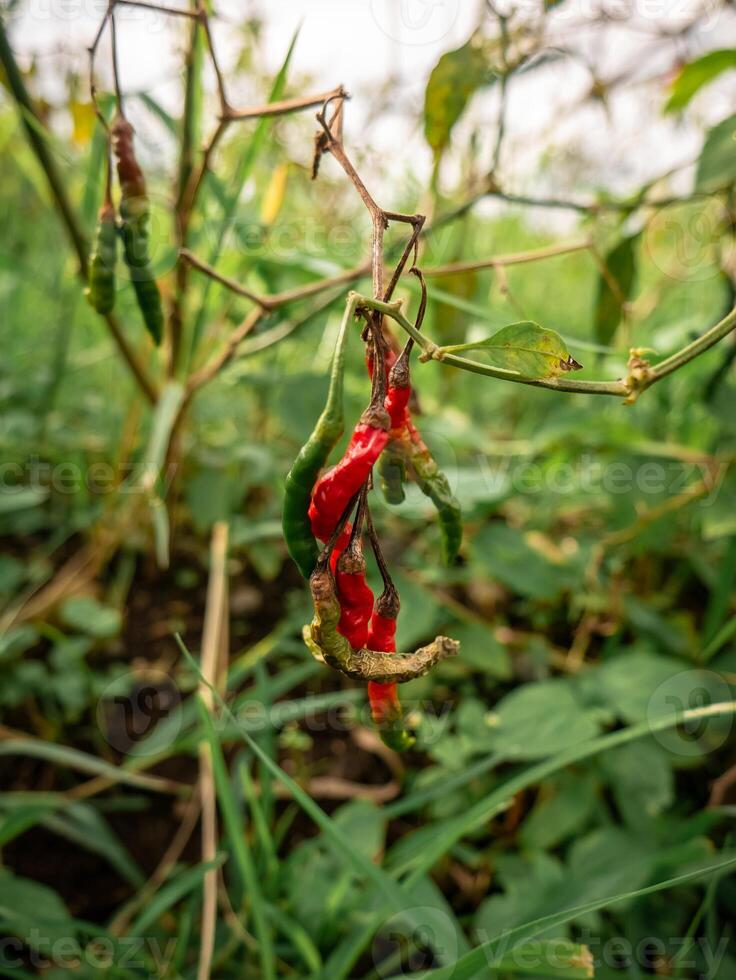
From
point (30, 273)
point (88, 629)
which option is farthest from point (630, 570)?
point (30, 273)

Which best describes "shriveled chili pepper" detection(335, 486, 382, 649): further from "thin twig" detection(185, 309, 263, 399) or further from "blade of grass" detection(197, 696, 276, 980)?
"thin twig" detection(185, 309, 263, 399)

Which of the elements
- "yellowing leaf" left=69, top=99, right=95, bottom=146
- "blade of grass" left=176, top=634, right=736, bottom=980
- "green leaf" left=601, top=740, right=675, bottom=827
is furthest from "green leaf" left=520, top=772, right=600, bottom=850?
"yellowing leaf" left=69, top=99, right=95, bottom=146

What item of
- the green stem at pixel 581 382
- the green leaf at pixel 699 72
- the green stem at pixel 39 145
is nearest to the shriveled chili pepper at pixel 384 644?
the green stem at pixel 581 382

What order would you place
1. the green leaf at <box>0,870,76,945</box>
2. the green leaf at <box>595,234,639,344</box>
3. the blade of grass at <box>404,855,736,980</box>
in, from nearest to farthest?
the blade of grass at <box>404,855,736,980</box> < the green leaf at <box>0,870,76,945</box> < the green leaf at <box>595,234,639,344</box>

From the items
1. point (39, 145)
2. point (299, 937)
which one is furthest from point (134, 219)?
point (299, 937)

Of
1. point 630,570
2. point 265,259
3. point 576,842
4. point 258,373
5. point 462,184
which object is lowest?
point 576,842

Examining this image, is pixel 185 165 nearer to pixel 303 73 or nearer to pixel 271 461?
pixel 271 461
